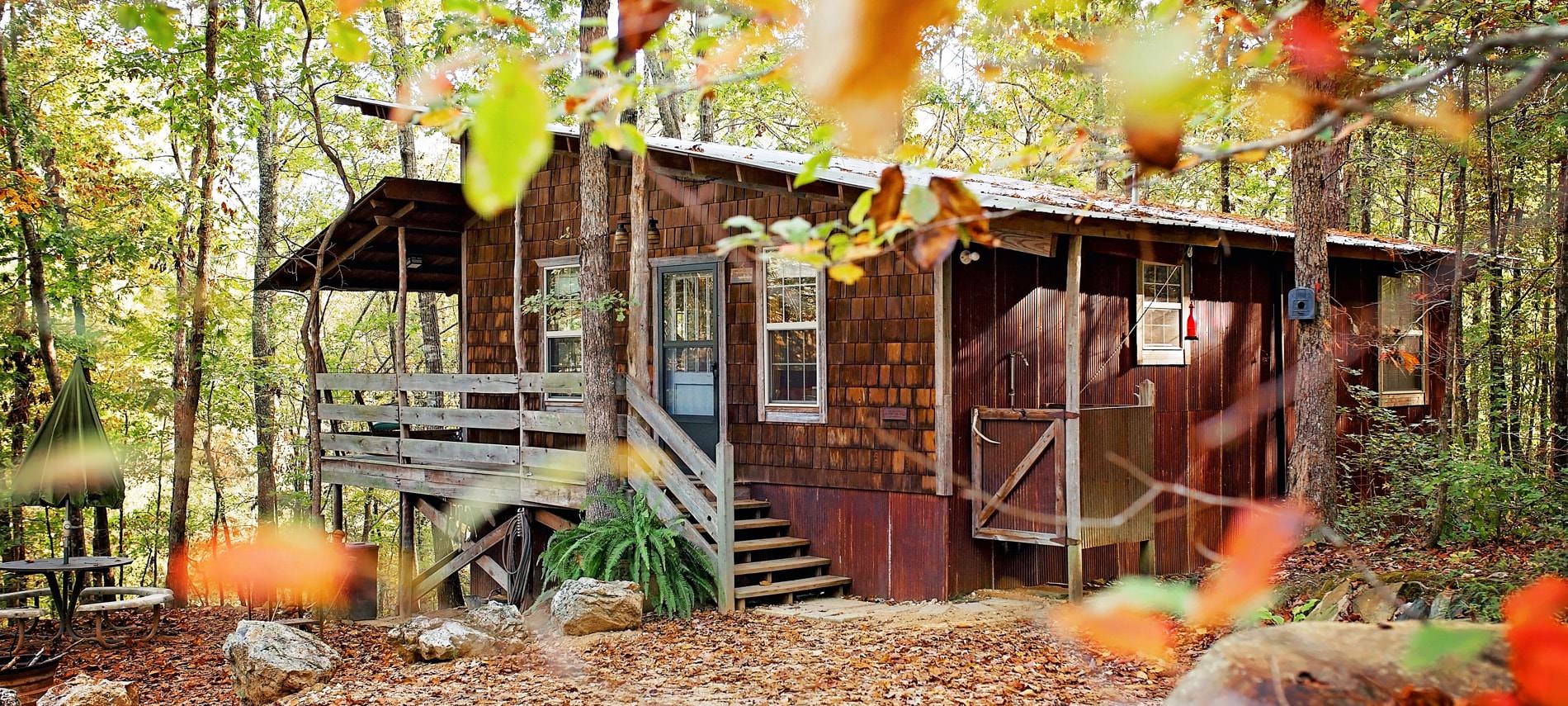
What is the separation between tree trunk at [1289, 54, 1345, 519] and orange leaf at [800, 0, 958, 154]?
10.1 metres

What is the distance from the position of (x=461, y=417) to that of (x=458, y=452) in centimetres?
36

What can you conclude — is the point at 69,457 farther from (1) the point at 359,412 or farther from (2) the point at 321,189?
(2) the point at 321,189

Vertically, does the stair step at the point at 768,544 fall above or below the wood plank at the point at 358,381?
below

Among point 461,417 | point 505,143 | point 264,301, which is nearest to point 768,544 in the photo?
point 461,417

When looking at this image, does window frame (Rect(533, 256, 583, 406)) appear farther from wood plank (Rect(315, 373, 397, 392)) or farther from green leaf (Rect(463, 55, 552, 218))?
green leaf (Rect(463, 55, 552, 218))

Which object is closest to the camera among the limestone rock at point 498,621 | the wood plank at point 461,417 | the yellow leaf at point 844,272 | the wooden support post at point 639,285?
the yellow leaf at point 844,272

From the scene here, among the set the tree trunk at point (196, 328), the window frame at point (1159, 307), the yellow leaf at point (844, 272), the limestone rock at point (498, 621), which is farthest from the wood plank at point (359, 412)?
the yellow leaf at point (844, 272)

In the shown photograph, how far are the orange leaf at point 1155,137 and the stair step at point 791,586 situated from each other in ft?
28.6

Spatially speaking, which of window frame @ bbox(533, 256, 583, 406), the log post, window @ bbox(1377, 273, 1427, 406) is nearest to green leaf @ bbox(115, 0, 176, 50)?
window frame @ bbox(533, 256, 583, 406)

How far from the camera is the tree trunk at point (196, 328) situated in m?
14.2

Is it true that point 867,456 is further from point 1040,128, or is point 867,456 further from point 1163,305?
point 1040,128

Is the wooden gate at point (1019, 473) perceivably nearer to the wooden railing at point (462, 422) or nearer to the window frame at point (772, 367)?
the window frame at point (772, 367)

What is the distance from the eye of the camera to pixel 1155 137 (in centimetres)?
120

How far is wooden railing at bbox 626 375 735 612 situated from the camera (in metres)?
9.71
